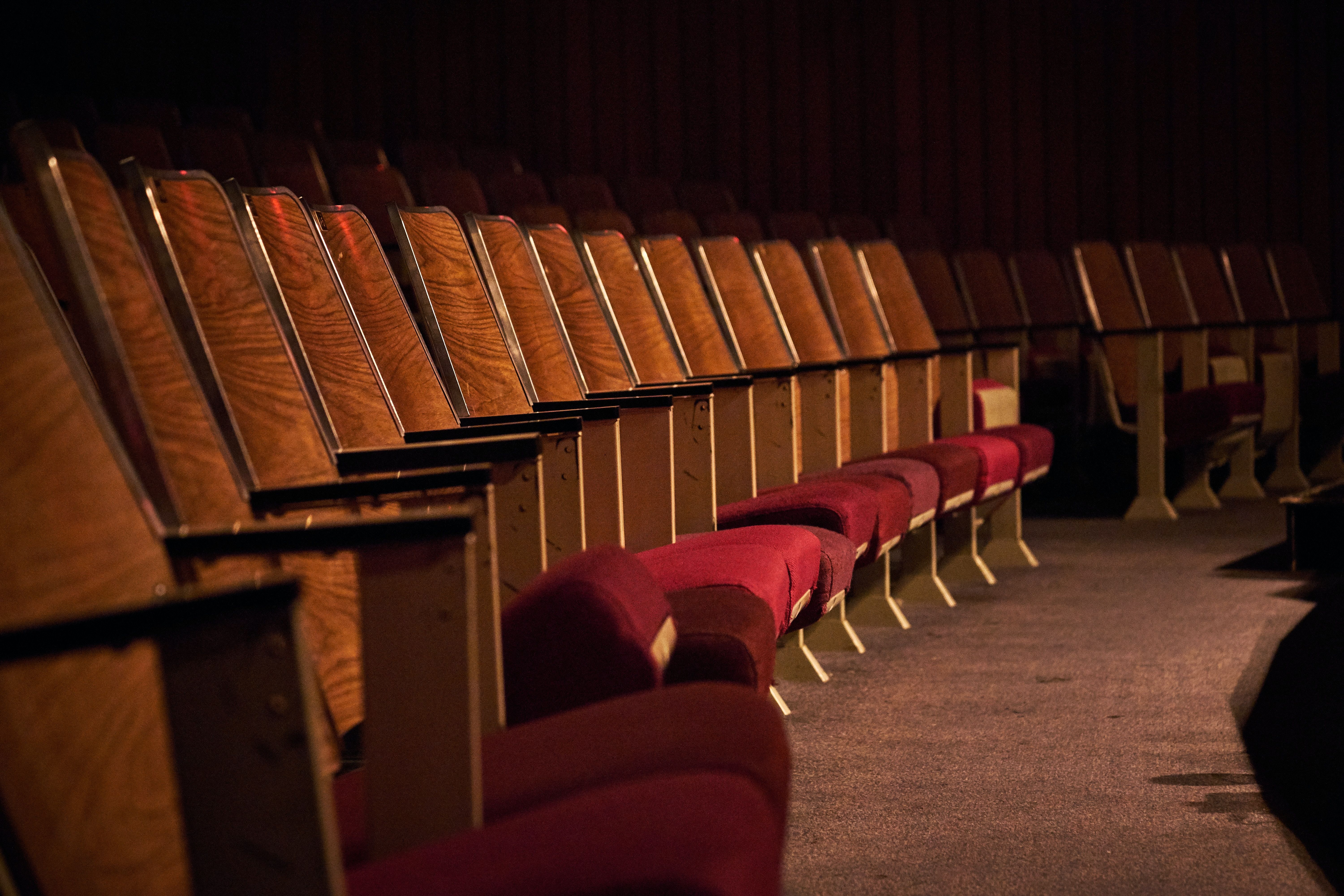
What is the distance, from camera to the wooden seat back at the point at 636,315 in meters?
1.39

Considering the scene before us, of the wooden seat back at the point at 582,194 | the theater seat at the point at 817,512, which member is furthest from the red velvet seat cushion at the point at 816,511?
the wooden seat back at the point at 582,194

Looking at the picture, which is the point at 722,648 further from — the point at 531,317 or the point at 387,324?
the point at 531,317

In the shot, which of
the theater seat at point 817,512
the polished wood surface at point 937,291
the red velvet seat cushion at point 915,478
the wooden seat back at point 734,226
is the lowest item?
the red velvet seat cushion at point 915,478

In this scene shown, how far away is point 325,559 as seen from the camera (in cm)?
66

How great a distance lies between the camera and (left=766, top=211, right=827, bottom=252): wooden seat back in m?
3.22

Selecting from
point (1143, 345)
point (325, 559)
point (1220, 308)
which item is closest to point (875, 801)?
point (325, 559)

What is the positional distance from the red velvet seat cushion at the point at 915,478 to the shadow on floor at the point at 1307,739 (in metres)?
0.38

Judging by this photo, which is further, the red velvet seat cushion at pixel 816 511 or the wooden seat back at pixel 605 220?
the wooden seat back at pixel 605 220

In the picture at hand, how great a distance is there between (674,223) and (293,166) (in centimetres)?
85

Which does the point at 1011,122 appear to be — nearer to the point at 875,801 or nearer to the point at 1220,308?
the point at 1220,308

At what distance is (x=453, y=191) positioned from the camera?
8.30 ft

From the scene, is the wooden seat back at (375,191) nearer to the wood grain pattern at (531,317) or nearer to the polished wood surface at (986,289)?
the wood grain pattern at (531,317)

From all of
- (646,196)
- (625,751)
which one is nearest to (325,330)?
(625,751)

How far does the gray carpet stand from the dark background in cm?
217
